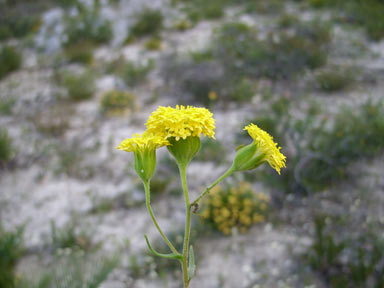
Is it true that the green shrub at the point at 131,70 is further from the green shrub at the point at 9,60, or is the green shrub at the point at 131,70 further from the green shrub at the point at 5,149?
the green shrub at the point at 5,149

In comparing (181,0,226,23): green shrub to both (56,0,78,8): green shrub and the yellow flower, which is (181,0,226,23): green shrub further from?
the yellow flower

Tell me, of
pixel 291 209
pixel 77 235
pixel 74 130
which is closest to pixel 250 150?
pixel 291 209

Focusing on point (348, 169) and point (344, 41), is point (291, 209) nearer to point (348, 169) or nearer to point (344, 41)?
point (348, 169)

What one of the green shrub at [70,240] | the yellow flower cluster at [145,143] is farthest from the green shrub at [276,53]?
the yellow flower cluster at [145,143]

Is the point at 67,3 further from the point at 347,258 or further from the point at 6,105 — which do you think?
the point at 347,258

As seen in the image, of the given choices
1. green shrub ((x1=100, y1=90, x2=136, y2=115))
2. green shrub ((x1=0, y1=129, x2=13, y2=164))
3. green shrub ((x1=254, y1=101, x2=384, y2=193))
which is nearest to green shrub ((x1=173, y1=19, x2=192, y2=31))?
green shrub ((x1=100, y1=90, x2=136, y2=115))

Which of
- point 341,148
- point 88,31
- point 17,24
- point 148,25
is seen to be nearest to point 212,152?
point 341,148
